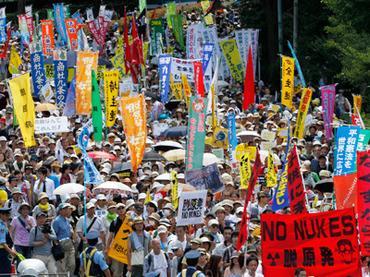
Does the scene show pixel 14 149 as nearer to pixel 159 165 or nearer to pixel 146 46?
pixel 159 165

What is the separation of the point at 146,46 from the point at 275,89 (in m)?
4.03

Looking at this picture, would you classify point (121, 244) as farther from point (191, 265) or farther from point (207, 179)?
point (207, 179)

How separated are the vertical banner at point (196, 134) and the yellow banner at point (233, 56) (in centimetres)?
1483

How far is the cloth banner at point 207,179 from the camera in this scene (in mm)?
21734

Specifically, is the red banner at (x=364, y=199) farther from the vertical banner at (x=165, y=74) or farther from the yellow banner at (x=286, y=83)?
the vertical banner at (x=165, y=74)

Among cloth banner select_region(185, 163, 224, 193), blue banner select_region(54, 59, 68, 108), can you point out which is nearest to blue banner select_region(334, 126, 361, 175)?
cloth banner select_region(185, 163, 224, 193)

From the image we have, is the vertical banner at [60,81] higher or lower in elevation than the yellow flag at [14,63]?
higher

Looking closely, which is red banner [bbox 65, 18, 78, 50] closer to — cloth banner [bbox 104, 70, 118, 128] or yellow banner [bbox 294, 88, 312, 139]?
cloth banner [bbox 104, 70, 118, 128]

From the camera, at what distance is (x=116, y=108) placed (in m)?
30.8

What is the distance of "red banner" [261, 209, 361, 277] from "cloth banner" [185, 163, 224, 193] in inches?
230

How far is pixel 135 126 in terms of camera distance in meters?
25.7

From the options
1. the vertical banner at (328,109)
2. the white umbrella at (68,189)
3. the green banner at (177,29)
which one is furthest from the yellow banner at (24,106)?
the green banner at (177,29)

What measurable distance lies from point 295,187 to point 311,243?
2111 millimetres

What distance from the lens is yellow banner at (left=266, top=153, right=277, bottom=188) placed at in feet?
74.5
